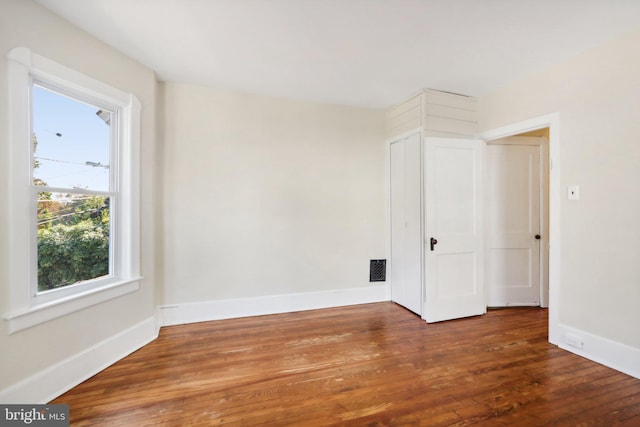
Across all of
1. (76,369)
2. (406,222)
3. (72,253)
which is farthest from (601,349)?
(72,253)

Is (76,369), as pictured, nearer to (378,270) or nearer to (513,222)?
(378,270)

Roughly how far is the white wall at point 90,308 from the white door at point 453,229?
2.90 metres

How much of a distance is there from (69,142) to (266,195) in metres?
1.80

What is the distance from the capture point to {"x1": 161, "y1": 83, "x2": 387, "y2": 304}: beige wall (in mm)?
3088

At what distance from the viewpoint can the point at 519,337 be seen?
273 cm

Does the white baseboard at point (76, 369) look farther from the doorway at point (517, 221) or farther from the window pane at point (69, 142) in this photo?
the doorway at point (517, 221)

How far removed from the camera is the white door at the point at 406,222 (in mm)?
3322

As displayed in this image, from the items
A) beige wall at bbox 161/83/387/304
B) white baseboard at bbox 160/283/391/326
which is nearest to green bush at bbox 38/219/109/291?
beige wall at bbox 161/83/387/304

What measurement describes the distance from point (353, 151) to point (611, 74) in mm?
2422

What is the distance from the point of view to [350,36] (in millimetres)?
2180

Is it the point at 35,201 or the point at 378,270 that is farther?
the point at 378,270

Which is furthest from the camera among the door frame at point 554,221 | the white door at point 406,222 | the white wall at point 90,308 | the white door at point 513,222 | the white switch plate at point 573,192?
the white door at point 513,222

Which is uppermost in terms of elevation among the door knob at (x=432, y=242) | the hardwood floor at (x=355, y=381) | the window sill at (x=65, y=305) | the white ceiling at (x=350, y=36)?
the white ceiling at (x=350, y=36)

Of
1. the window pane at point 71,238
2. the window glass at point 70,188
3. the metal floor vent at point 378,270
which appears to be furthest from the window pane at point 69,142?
the metal floor vent at point 378,270
